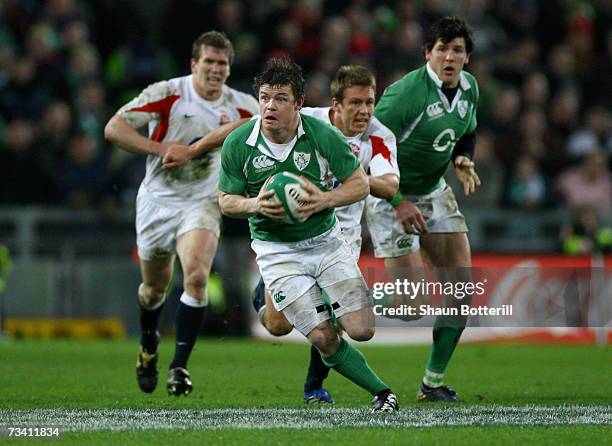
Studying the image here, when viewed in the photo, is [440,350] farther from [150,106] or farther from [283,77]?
[150,106]

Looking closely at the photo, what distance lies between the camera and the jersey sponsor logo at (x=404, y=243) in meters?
9.40

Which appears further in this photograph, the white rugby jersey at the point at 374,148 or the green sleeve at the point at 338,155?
the white rugby jersey at the point at 374,148

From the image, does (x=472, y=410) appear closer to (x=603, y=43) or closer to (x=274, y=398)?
(x=274, y=398)

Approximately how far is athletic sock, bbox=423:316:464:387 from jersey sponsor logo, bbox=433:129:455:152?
122cm

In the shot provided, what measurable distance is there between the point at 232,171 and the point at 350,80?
1.17m

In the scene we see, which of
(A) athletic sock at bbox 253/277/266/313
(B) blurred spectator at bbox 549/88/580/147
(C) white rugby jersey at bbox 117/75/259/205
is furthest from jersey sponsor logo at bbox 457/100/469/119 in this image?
(B) blurred spectator at bbox 549/88/580/147

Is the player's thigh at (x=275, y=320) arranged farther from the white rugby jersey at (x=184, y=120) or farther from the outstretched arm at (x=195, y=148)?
the white rugby jersey at (x=184, y=120)

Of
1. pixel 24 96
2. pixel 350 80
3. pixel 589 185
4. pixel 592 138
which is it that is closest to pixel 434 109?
pixel 350 80

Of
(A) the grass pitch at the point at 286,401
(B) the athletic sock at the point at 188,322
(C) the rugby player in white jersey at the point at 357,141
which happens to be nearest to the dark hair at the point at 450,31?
(C) the rugby player in white jersey at the point at 357,141

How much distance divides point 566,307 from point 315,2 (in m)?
6.31

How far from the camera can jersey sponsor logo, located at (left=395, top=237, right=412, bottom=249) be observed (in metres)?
9.40

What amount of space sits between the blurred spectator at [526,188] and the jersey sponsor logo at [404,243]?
26.6 feet

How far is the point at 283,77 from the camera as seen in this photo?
764 cm

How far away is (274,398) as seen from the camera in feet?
29.4
